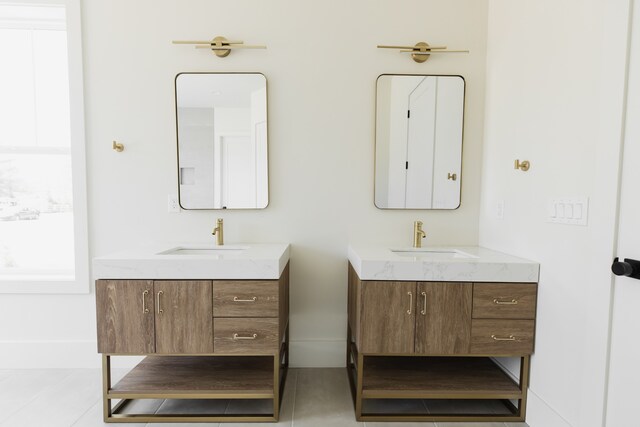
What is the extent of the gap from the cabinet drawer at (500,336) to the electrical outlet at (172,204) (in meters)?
1.91

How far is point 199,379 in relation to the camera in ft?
5.71

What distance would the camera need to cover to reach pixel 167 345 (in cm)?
160

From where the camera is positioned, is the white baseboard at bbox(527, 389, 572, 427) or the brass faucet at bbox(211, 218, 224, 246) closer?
the white baseboard at bbox(527, 389, 572, 427)

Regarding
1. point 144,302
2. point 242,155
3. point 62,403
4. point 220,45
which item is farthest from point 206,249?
point 220,45

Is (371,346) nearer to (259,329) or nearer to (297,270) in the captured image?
(259,329)

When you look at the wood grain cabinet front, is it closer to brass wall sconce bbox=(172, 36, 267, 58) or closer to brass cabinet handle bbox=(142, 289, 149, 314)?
brass cabinet handle bbox=(142, 289, 149, 314)

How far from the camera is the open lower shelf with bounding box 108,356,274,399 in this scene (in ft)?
5.36

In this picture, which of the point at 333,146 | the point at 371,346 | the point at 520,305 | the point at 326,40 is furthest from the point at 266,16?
the point at 520,305

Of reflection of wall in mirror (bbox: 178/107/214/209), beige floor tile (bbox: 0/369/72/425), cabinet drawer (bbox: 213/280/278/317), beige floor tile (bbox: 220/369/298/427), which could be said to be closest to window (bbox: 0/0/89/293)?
beige floor tile (bbox: 0/369/72/425)

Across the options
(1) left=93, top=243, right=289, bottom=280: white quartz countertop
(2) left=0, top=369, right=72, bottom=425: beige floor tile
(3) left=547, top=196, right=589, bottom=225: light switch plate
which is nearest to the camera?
(3) left=547, top=196, right=589, bottom=225: light switch plate

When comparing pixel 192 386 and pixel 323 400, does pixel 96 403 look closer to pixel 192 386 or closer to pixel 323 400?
pixel 192 386

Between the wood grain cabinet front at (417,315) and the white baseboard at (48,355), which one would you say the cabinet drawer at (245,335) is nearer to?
the wood grain cabinet front at (417,315)

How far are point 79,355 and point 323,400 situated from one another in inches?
66.6

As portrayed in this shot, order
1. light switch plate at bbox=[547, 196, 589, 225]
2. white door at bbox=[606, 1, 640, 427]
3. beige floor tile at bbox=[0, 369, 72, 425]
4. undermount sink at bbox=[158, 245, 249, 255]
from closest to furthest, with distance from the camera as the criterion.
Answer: white door at bbox=[606, 1, 640, 427], light switch plate at bbox=[547, 196, 589, 225], beige floor tile at bbox=[0, 369, 72, 425], undermount sink at bbox=[158, 245, 249, 255]
